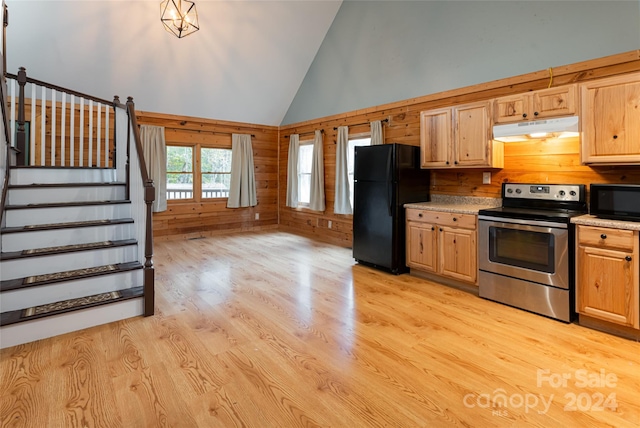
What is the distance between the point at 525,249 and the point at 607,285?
0.64 m

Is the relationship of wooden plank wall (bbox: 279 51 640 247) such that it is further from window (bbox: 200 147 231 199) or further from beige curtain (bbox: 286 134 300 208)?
window (bbox: 200 147 231 199)

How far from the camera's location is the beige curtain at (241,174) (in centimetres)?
744

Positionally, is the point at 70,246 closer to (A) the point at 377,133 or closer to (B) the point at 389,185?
(B) the point at 389,185

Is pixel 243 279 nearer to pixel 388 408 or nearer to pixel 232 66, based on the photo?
pixel 388 408

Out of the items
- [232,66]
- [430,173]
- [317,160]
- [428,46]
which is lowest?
[430,173]

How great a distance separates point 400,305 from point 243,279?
1.90 metres

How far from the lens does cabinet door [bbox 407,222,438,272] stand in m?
4.03

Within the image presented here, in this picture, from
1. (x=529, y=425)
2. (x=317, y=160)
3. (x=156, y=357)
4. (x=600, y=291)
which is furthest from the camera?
(x=317, y=160)

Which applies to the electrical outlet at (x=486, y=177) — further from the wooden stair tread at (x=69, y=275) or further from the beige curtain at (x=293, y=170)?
the beige curtain at (x=293, y=170)

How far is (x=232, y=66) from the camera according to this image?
6.25 m

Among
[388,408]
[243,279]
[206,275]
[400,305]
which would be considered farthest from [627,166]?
[206,275]

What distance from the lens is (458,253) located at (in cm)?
376

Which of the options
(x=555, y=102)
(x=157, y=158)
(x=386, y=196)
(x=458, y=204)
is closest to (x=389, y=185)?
(x=386, y=196)

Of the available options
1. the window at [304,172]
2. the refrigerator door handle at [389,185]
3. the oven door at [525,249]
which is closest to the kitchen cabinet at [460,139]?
the refrigerator door handle at [389,185]
